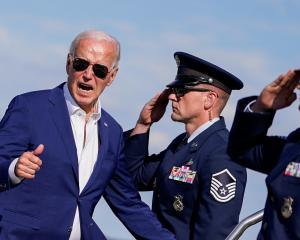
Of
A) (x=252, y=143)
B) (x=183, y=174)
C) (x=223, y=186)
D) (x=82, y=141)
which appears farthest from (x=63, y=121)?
(x=252, y=143)

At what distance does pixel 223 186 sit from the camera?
689 cm

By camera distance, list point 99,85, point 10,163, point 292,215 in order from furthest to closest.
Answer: point 99,85 → point 10,163 → point 292,215

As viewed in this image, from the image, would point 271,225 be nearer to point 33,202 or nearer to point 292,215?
point 292,215

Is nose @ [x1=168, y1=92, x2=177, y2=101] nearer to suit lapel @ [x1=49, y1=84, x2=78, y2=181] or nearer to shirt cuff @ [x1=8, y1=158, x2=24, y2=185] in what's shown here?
suit lapel @ [x1=49, y1=84, x2=78, y2=181]

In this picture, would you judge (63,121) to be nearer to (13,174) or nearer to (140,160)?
(13,174)

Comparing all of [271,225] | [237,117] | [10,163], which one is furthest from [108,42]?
[271,225]

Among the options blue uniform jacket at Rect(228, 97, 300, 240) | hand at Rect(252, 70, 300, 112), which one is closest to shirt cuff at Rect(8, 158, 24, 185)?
blue uniform jacket at Rect(228, 97, 300, 240)

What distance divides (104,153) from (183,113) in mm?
897

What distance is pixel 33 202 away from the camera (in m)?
6.24

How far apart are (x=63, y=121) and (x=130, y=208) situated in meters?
0.93

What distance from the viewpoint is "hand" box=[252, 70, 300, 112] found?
15.3ft

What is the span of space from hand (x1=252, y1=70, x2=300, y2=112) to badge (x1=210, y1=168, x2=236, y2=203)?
213 centimetres

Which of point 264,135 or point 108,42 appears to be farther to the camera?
point 108,42

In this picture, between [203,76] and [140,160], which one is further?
[140,160]
